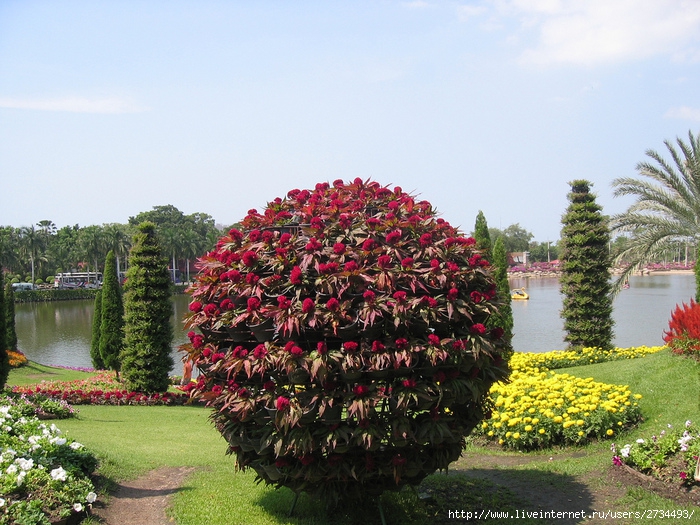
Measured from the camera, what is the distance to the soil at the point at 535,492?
5.01m

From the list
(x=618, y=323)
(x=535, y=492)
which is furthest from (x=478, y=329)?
(x=618, y=323)

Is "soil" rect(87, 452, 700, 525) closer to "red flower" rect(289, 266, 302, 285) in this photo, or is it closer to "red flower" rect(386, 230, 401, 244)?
"red flower" rect(289, 266, 302, 285)

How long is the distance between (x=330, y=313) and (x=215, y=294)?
45.5 inches

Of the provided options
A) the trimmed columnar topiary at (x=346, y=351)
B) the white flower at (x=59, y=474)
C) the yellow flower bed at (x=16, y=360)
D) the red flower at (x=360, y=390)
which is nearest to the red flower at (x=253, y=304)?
the trimmed columnar topiary at (x=346, y=351)

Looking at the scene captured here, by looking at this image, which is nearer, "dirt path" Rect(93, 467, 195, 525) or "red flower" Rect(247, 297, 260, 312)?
"red flower" Rect(247, 297, 260, 312)

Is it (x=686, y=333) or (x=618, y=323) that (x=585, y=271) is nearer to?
(x=686, y=333)

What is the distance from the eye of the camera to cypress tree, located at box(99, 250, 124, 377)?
18656mm

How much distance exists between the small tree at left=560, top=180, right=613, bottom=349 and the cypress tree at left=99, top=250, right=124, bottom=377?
1374cm

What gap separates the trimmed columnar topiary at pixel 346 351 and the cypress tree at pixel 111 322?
15304 millimetres

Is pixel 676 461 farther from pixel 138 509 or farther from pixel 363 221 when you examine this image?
pixel 138 509

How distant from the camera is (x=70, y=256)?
82312 mm

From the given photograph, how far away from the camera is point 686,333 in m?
9.84

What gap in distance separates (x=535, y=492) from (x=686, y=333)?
5.68m

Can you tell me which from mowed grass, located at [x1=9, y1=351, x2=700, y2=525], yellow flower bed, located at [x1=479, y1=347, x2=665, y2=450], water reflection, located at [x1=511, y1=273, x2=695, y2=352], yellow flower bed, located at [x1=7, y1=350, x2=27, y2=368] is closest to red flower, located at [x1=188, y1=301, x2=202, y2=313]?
mowed grass, located at [x1=9, y1=351, x2=700, y2=525]
